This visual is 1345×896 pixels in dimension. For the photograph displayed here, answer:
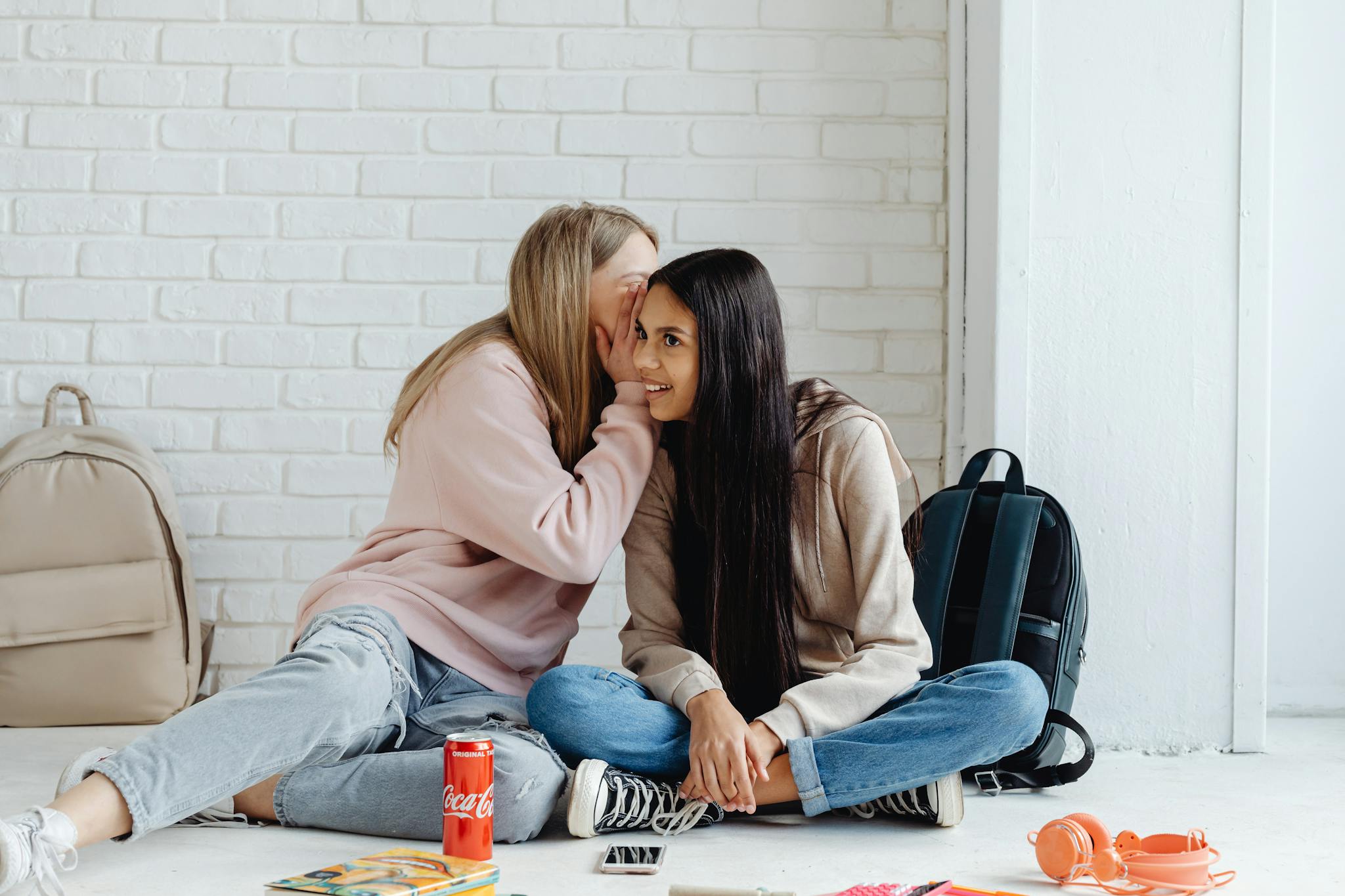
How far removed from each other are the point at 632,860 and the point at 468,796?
9.5 inches

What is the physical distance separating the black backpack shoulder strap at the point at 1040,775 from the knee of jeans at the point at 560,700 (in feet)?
2.34

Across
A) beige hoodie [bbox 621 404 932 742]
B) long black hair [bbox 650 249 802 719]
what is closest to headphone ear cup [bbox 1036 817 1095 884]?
beige hoodie [bbox 621 404 932 742]

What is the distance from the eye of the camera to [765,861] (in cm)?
153

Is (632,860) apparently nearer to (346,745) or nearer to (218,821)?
(346,745)

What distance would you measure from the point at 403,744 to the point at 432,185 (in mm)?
1420

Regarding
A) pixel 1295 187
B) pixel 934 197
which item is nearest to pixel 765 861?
pixel 934 197

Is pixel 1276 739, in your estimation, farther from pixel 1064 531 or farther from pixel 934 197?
pixel 934 197

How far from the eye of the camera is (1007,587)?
2.10 m

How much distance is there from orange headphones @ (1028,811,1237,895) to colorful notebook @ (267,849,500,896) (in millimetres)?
687

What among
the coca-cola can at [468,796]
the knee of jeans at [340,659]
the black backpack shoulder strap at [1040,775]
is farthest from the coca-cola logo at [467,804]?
the black backpack shoulder strap at [1040,775]

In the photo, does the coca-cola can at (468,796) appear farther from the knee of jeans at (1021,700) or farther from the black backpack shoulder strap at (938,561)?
the black backpack shoulder strap at (938,561)

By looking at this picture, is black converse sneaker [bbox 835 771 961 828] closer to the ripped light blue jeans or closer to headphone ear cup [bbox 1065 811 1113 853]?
headphone ear cup [bbox 1065 811 1113 853]

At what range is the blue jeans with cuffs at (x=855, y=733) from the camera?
162 cm

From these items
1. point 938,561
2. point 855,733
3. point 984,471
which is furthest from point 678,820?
point 984,471
